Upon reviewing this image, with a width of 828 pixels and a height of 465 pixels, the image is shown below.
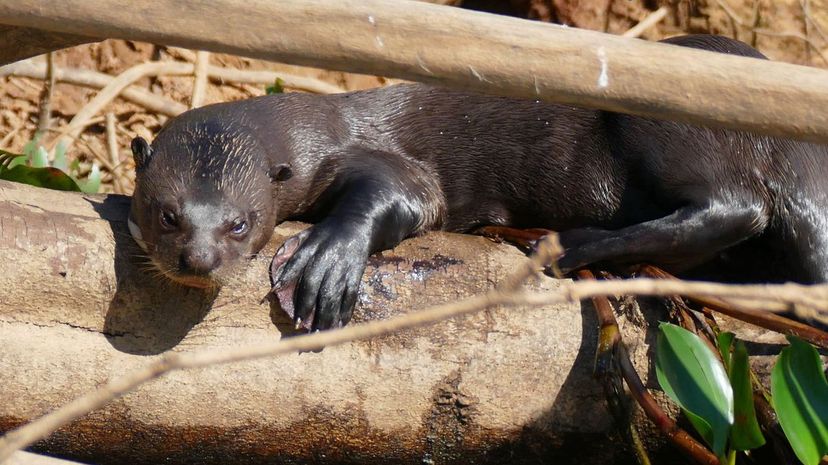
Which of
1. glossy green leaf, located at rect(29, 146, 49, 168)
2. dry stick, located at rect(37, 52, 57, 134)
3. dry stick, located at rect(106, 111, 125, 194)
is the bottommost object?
dry stick, located at rect(106, 111, 125, 194)

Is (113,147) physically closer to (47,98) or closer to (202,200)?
(47,98)

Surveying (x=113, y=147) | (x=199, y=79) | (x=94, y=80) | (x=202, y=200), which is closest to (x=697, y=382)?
(x=202, y=200)

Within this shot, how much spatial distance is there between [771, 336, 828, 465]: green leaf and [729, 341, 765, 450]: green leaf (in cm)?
6

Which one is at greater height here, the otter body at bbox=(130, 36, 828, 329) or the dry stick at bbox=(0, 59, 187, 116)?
the otter body at bbox=(130, 36, 828, 329)

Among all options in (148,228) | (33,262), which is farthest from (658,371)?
(33,262)

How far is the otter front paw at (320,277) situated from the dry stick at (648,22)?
11.2ft

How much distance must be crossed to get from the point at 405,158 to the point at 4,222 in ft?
4.50

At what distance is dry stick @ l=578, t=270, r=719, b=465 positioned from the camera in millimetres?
2779

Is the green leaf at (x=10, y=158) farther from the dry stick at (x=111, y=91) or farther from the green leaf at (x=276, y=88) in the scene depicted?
the green leaf at (x=276, y=88)

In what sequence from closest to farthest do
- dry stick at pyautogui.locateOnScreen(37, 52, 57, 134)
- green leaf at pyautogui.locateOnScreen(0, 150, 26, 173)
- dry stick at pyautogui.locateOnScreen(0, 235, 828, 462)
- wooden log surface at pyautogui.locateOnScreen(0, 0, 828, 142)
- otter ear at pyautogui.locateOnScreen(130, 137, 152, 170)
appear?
1. dry stick at pyautogui.locateOnScreen(0, 235, 828, 462)
2. wooden log surface at pyautogui.locateOnScreen(0, 0, 828, 142)
3. otter ear at pyautogui.locateOnScreen(130, 137, 152, 170)
4. green leaf at pyautogui.locateOnScreen(0, 150, 26, 173)
5. dry stick at pyautogui.locateOnScreen(37, 52, 57, 134)

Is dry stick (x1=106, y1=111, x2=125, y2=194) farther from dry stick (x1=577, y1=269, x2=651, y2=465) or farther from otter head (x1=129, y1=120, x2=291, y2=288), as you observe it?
dry stick (x1=577, y1=269, x2=651, y2=465)

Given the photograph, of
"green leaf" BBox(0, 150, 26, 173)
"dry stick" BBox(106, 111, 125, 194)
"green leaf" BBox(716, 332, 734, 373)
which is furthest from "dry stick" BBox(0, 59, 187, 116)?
"green leaf" BBox(716, 332, 734, 373)

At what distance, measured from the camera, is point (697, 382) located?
8.94 feet

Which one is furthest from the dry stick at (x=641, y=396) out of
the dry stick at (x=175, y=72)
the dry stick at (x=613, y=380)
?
the dry stick at (x=175, y=72)
